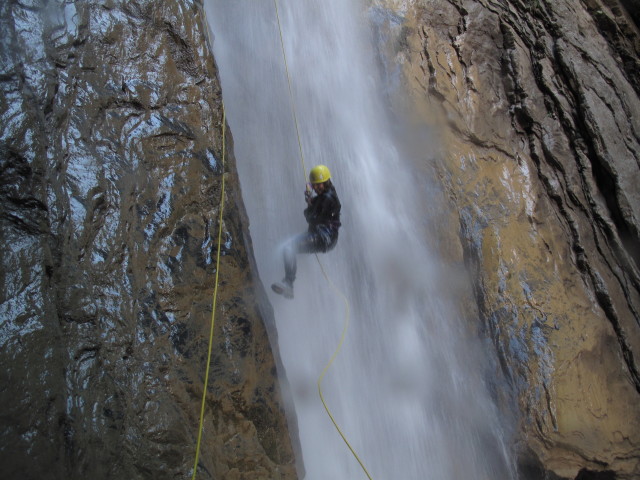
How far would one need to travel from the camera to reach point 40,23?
11.6 ft

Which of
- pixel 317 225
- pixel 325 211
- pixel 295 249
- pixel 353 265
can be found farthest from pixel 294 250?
pixel 353 265

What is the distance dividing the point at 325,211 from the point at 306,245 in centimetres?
42

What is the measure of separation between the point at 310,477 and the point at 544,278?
3460 millimetres

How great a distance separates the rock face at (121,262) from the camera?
8.82ft

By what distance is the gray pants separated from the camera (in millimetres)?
4621

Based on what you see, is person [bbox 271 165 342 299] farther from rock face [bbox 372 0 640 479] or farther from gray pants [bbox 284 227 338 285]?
rock face [bbox 372 0 640 479]

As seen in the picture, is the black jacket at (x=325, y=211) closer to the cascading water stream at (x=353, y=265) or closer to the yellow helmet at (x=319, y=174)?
the yellow helmet at (x=319, y=174)

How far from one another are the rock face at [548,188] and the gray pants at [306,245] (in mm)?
1860

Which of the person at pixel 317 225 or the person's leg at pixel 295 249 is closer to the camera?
the person at pixel 317 225

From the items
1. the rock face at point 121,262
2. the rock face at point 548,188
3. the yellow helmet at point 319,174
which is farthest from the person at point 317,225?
the rock face at point 548,188

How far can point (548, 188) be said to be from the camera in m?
5.96

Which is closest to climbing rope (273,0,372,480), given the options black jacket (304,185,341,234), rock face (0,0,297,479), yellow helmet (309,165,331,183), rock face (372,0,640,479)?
black jacket (304,185,341,234)

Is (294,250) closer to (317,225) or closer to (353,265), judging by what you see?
(317,225)

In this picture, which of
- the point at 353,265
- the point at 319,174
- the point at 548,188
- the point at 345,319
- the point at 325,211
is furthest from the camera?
the point at 548,188
